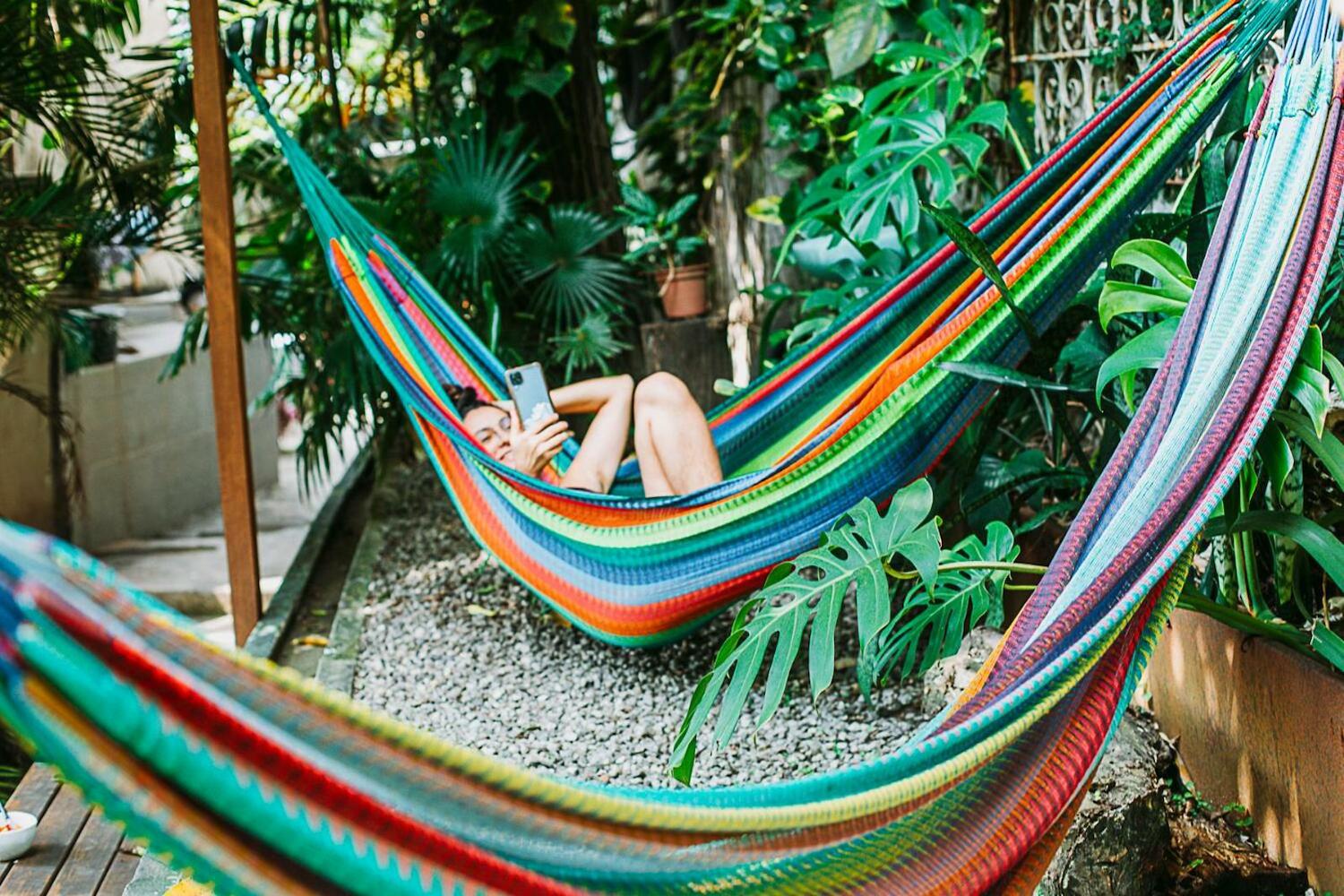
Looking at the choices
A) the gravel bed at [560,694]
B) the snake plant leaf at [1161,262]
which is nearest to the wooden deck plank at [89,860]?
the gravel bed at [560,694]

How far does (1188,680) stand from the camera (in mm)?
1918

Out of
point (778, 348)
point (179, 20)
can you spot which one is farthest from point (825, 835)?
point (179, 20)

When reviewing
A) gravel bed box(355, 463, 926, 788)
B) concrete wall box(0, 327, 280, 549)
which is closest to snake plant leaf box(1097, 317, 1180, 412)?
gravel bed box(355, 463, 926, 788)

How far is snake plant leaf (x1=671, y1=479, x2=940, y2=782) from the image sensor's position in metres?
1.45

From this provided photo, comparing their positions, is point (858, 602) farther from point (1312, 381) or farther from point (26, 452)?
point (26, 452)

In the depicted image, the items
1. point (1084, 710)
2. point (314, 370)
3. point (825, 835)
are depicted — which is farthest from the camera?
point (314, 370)

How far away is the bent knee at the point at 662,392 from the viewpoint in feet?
8.17

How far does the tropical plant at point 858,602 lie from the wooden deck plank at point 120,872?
818 mm

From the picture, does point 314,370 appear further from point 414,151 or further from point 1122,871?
point 1122,871

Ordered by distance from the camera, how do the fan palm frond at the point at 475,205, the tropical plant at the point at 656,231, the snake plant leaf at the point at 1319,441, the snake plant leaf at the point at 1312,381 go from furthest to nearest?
the tropical plant at the point at 656,231 < the fan palm frond at the point at 475,205 < the snake plant leaf at the point at 1319,441 < the snake plant leaf at the point at 1312,381

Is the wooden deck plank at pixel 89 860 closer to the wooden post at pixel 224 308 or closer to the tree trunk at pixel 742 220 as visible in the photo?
the wooden post at pixel 224 308

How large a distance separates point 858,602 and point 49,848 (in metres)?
1.28

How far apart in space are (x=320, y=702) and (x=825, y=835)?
44cm

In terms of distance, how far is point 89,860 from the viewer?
186 centimetres
